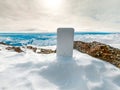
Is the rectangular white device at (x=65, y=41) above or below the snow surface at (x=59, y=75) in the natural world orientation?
above

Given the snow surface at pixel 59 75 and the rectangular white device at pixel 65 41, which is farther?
the rectangular white device at pixel 65 41

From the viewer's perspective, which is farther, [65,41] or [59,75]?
[65,41]

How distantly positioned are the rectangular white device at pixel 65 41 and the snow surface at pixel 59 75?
0.29 meters

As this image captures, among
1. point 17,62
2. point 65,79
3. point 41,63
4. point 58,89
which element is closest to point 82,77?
point 65,79

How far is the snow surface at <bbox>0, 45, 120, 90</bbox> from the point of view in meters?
3.13

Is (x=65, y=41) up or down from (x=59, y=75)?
up

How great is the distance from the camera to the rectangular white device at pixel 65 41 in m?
4.30

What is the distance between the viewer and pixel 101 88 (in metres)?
3.06

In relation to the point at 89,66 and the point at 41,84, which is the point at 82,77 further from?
the point at 41,84

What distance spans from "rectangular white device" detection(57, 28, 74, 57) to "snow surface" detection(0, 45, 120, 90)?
289 mm

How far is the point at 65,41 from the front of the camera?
4.35 metres

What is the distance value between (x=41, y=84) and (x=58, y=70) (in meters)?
0.58

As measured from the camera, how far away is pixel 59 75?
3.52 metres

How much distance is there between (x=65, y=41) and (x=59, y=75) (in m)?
1.11
